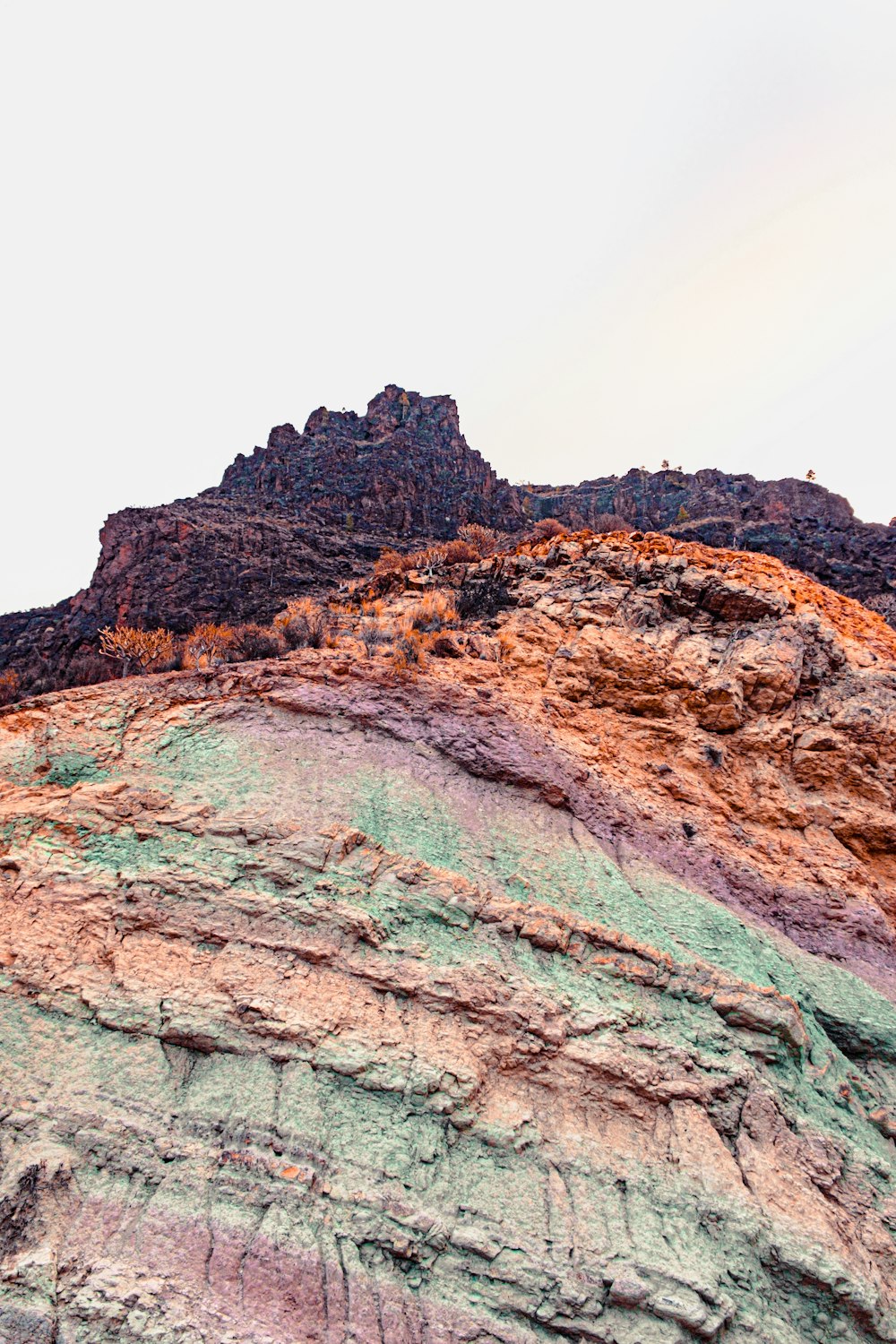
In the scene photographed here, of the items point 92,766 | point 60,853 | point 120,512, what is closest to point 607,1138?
point 60,853

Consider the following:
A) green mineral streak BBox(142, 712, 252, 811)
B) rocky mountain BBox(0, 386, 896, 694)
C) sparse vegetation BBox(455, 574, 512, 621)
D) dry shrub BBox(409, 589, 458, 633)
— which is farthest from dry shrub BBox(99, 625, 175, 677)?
sparse vegetation BBox(455, 574, 512, 621)

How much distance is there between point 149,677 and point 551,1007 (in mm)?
6304

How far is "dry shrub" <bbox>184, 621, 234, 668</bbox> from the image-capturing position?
986cm

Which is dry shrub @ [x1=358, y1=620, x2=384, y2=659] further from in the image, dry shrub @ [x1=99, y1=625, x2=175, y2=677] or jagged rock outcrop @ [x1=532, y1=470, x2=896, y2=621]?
jagged rock outcrop @ [x1=532, y1=470, x2=896, y2=621]

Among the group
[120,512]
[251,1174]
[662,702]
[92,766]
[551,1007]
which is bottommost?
[251,1174]

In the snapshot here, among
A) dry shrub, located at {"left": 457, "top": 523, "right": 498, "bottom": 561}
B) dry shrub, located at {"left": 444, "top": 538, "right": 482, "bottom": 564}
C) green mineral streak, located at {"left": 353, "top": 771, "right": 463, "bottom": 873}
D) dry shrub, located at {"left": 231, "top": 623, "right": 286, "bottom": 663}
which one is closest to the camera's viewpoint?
green mineral streak, located at {"left": 353, "top": 771, "right": 463, "bottom": 873}

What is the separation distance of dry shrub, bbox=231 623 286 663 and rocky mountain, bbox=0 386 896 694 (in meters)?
3.88

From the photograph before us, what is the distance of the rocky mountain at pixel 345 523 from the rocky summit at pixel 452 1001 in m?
7.28

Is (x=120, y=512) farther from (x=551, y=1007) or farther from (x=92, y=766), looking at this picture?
(x=551, y=1007)

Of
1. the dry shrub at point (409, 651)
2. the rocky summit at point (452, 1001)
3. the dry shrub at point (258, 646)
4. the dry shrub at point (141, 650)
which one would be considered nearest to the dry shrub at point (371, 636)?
the rocky summit at point (452, 1001)

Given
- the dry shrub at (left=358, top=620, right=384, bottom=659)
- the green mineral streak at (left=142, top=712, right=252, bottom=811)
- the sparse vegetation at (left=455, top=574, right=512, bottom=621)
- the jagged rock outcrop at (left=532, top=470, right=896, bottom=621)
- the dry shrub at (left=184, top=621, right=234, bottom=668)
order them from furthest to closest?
the jagged rock outcrop at (left=532, top=470, right=896, bottom=621)
the sparse vegetation at (left=455, top=574, right=512, bottom=621)
the dry shrub at (left=184, top=621, right=234, bottom=668)
the dry shrub at (left=358, top=620, right=384, bottom=659)
the green mineral streak at (left=142, top=712, right=252, bottom=811)

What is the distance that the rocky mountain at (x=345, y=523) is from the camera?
20469 mm

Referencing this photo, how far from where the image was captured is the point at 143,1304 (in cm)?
397

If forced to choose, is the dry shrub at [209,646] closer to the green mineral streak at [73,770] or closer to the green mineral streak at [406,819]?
the green mineral streak at [73,770]
